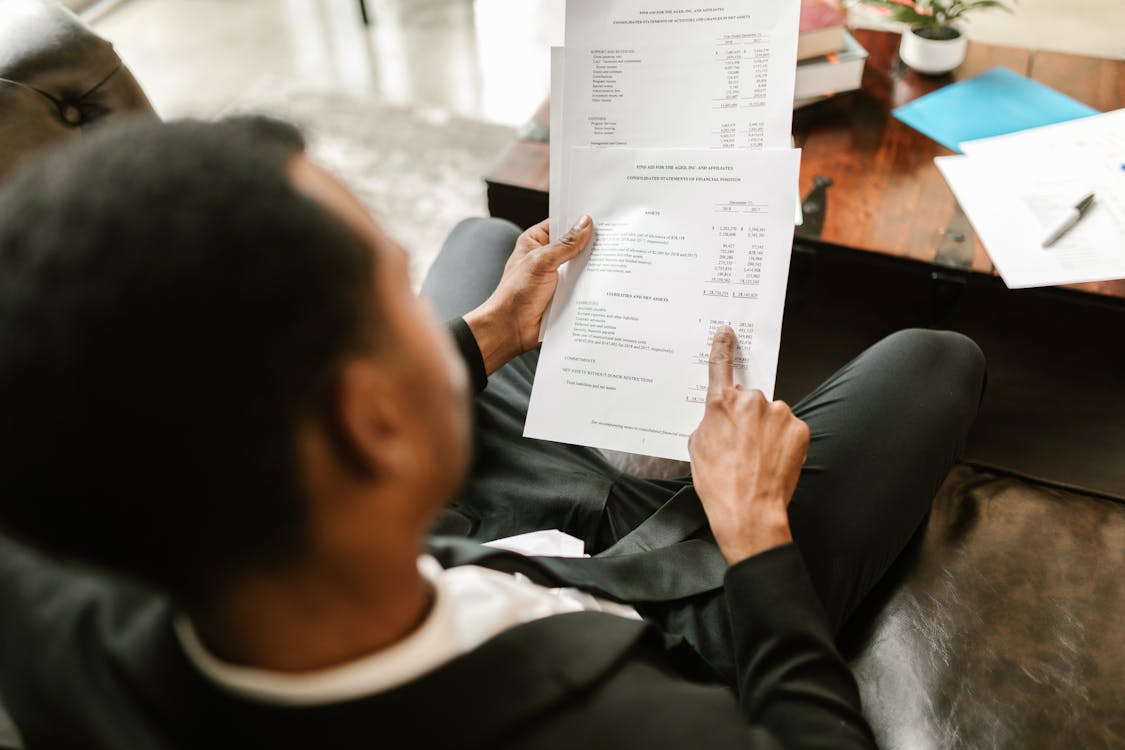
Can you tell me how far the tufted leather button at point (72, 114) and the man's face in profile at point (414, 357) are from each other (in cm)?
67

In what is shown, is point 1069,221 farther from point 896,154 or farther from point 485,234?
point 485,234

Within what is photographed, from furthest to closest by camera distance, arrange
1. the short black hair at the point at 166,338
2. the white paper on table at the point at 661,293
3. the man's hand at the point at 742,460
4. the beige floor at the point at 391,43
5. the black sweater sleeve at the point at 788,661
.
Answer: the beige floor at the point at 391,43 < the white paper on table at the point at 661,293 < the man's hand at the point at 742,460 < the black sweater sleeve at the point at 788,661 < the short black hair at the point at 166,338

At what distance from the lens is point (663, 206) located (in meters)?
0.88

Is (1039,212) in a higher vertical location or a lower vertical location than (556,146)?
lower

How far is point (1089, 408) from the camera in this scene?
1236 millimetres

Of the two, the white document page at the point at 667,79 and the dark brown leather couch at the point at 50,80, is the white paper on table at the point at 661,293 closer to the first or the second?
the white document page at the point at 667,79

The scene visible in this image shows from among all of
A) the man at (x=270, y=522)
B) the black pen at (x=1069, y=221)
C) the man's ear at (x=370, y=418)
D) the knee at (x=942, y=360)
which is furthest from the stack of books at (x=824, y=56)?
the man's ear at (x=370, y=418)

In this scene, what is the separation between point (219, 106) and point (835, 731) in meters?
2.32

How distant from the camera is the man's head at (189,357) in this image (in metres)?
0.33

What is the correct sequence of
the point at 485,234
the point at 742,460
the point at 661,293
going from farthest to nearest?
the point at 485,234 < the point at 661,293 < the point at 742,460

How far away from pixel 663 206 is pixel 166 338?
0.65 metres

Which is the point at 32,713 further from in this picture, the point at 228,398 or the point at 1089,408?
the point at 1089,408

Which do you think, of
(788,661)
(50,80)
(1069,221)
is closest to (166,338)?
(788,661)

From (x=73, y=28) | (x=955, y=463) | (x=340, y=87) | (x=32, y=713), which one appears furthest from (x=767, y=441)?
(x=340, y=87)
